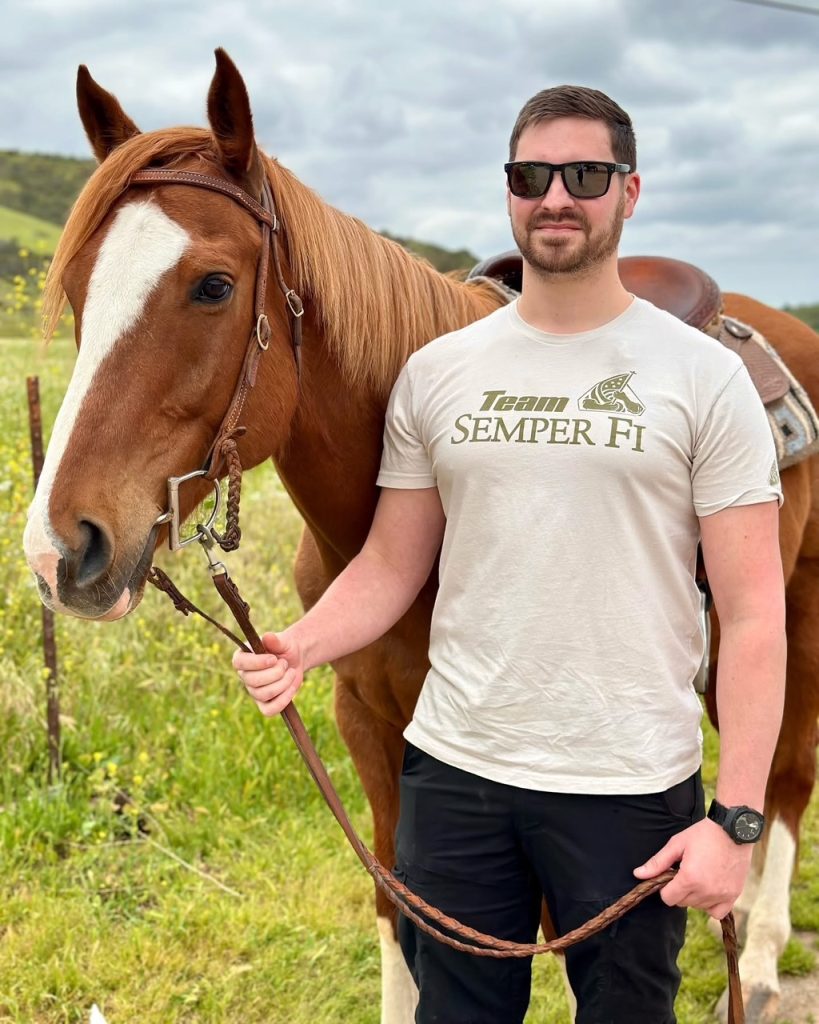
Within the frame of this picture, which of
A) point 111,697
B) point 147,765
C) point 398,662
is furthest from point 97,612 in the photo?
point 111,697

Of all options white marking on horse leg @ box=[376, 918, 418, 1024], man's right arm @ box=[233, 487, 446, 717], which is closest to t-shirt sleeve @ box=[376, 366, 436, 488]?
man's right arm @ box=[233, 487, 446, 717]

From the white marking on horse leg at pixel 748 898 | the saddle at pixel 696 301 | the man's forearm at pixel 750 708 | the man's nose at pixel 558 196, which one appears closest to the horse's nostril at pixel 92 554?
the man's nose at pixel 558 196

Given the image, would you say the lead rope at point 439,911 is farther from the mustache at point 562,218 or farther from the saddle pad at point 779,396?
the saddle pad at point 779,396

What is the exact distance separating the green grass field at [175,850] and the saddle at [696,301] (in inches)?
57.1

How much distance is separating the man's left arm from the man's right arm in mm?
608

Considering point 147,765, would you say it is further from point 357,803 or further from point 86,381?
point 86,381

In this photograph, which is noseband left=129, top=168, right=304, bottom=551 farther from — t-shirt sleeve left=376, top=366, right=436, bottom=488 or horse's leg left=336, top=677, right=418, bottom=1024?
horse's leg left=336, top=677, right=418, bottom=1024

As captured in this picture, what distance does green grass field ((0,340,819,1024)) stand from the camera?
3.17 meters

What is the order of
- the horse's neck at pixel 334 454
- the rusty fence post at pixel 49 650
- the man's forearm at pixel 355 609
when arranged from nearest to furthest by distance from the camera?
the man's forearm at pixel 355 609
the horse's neck at pixel 334 454
the rusty fence post at pixel 49 650

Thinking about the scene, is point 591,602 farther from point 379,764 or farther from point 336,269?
point 379,764

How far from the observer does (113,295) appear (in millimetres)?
1699

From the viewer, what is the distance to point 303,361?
2.05 meters

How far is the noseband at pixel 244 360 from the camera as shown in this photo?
1.80m

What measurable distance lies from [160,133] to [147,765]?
3.04 meters
